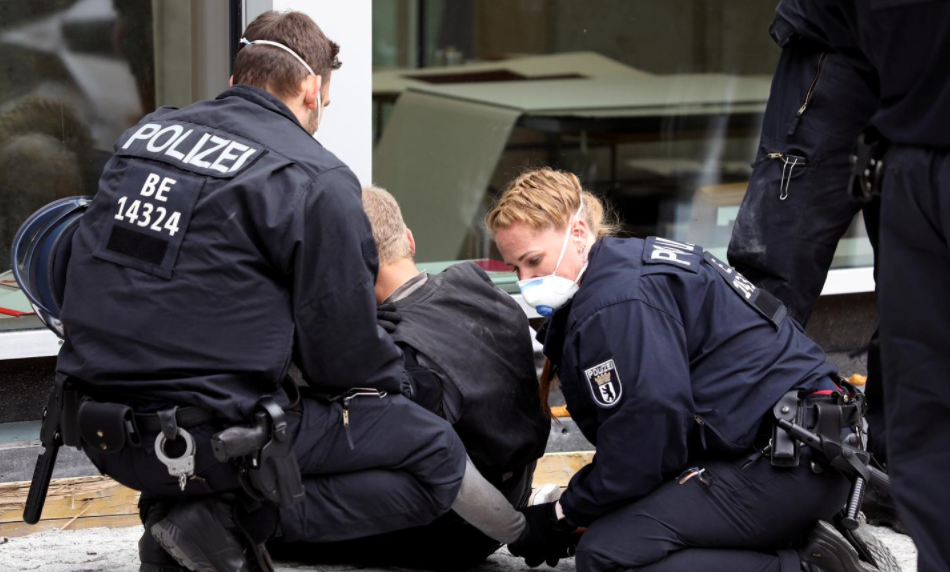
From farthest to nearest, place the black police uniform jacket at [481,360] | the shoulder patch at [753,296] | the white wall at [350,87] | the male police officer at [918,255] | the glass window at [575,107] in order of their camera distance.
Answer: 1. the glass window at [575,107]
2. the white wall at [350,87]
3. the black police uniform jacket at [481,360]
4. the shoulder patch at [753,296]
5. the male police officer at [918,255]

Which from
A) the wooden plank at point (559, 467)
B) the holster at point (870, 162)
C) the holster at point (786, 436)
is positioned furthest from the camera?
the wooden plank at point (559, 467)

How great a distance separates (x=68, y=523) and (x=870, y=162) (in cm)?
235

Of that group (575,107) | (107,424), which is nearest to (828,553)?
(107,424)

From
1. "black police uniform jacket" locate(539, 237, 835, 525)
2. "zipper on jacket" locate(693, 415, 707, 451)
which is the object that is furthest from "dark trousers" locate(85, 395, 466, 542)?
"zipper on jacket" locate(693, 415, 707, 451)

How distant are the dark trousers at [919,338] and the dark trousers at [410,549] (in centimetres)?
123

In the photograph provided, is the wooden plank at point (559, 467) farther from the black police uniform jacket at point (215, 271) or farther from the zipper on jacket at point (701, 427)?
the black police uniform jacket at point (215, 271)

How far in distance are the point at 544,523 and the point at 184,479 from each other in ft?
3.04

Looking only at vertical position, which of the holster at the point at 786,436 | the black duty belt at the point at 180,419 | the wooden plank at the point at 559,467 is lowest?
the wooden plank at the point at 559,467

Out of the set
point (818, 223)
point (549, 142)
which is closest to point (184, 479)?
point (818, 223)

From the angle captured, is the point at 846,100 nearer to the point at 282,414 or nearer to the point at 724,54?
the point at 282,414

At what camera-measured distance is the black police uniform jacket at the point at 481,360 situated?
2.79m

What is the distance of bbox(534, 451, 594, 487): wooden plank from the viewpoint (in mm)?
3693

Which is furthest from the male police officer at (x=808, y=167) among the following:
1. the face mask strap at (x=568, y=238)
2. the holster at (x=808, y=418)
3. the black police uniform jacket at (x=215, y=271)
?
the black police uniform jacket at (x=215, y=271)

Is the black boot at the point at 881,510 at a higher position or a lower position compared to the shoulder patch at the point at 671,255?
lower
